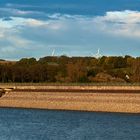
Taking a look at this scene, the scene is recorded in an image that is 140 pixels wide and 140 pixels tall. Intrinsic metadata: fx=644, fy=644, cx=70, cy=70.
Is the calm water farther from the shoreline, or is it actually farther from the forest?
the forest

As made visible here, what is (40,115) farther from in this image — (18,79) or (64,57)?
(64,57)

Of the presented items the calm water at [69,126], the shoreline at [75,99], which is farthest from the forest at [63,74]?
the calm water at [69,126]

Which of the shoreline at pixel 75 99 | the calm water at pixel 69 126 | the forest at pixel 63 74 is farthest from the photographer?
the forest at pixel 63 74

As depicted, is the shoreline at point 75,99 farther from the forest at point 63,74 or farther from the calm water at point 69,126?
the forest at point 63,74

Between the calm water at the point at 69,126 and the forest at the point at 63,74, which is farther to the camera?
the forest at the point at 63,74

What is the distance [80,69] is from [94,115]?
67233 millimetres

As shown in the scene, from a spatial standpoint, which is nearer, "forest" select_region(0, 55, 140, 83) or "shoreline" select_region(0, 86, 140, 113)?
"shoreline" select_region(0, 86, 140, 113)

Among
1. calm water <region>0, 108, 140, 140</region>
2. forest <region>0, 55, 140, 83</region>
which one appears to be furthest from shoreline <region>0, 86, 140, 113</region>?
forest <region>0, 55, 140, 83</region>

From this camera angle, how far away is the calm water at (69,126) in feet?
131

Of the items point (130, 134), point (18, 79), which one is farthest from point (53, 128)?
point (18, 79)

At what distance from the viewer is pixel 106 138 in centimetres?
3916

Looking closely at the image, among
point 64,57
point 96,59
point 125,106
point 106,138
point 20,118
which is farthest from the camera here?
point 64,57

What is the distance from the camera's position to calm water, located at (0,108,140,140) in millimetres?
39969

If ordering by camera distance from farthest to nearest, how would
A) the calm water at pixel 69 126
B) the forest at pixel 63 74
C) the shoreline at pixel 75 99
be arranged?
the forest at pixel 63 74 → the shoreline at pixel 75 99 → the calm water at pixel 69 126
